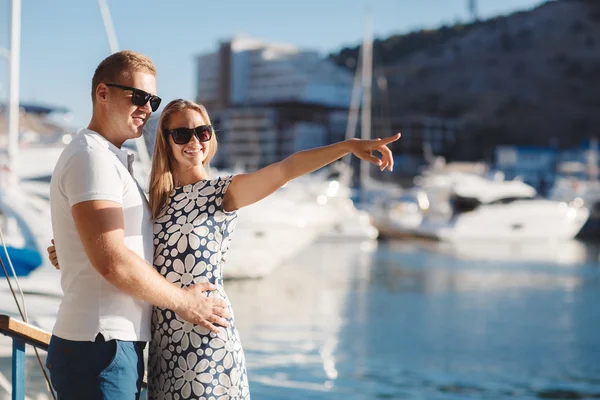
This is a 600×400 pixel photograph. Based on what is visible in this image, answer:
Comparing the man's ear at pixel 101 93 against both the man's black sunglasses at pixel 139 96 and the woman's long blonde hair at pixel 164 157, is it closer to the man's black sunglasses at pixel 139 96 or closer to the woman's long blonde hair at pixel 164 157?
the man's black sunglasses at pixel 139 96

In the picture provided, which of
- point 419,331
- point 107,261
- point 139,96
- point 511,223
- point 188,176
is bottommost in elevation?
point 419,331

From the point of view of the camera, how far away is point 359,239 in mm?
36156

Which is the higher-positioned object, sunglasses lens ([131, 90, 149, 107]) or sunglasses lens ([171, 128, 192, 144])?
sunglasses lens ([131, 90, 149, 107])

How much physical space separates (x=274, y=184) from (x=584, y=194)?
52318 millimetres

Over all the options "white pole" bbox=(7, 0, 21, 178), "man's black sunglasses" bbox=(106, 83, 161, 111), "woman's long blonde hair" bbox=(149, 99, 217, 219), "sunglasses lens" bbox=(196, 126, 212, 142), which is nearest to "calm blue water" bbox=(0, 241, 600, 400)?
"woman's long blonde hair" bbox=(149, 99, 217, 219)

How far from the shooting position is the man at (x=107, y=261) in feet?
7.57

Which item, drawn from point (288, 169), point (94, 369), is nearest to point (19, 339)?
point (94, 369)

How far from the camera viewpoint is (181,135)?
2689 mm

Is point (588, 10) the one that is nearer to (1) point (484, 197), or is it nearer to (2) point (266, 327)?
(1) point (484, 197)

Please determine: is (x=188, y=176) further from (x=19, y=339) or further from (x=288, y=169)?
(x=19, y=339)

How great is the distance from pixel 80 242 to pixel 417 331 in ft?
41.1

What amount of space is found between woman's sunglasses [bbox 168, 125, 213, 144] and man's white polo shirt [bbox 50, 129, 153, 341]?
→ 25 cm

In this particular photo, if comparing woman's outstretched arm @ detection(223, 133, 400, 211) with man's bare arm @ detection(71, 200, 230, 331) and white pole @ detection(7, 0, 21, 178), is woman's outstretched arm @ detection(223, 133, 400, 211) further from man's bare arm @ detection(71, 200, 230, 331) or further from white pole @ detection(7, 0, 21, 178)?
white pole @ detection(7, 0, 21, 178)

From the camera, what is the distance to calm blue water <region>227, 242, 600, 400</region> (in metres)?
10.1
